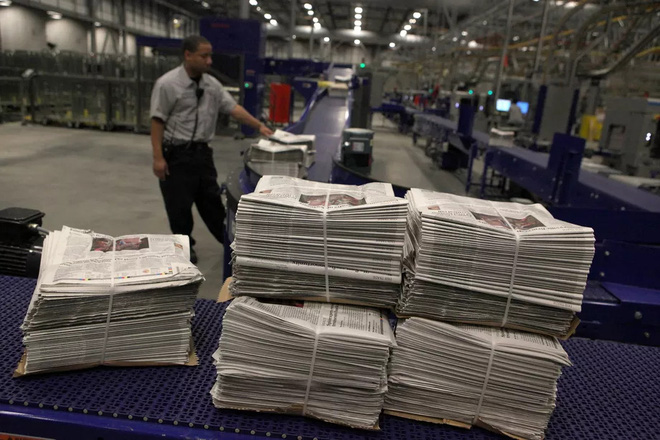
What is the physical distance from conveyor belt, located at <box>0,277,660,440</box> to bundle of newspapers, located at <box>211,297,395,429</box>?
0.05 metres

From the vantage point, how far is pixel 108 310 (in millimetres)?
1196

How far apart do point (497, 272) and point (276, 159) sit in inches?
104

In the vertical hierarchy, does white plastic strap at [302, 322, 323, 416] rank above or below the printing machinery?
below

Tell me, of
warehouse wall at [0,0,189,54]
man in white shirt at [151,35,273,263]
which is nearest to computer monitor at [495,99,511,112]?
man in white shirt at [151,35,273,263]

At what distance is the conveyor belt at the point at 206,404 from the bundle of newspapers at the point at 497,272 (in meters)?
0.29

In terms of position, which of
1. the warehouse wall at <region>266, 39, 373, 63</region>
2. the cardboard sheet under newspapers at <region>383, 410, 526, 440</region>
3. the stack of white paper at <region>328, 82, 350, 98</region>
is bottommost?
the cardboard sheet under newspapers at <region>383, 410, 526, 440</region>

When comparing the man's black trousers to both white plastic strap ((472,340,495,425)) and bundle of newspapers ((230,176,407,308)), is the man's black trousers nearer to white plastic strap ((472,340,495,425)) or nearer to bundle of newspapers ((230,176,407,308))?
bundle of newspapers ((230,176,407,308))

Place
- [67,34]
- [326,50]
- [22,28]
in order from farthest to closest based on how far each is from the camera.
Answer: [326,50] < [67,34] < [22,28]

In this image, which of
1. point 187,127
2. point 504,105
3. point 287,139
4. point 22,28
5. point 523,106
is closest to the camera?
point 187,127

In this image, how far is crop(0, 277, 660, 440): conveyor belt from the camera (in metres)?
1.12

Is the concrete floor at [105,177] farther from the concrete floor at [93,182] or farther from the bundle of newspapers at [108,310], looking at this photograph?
the bundle of newspapers at [108,310]

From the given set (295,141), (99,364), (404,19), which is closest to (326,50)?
(404,19)

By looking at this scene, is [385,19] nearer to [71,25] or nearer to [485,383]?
[71,25]

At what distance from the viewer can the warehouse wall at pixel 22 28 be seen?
50.5 feet
